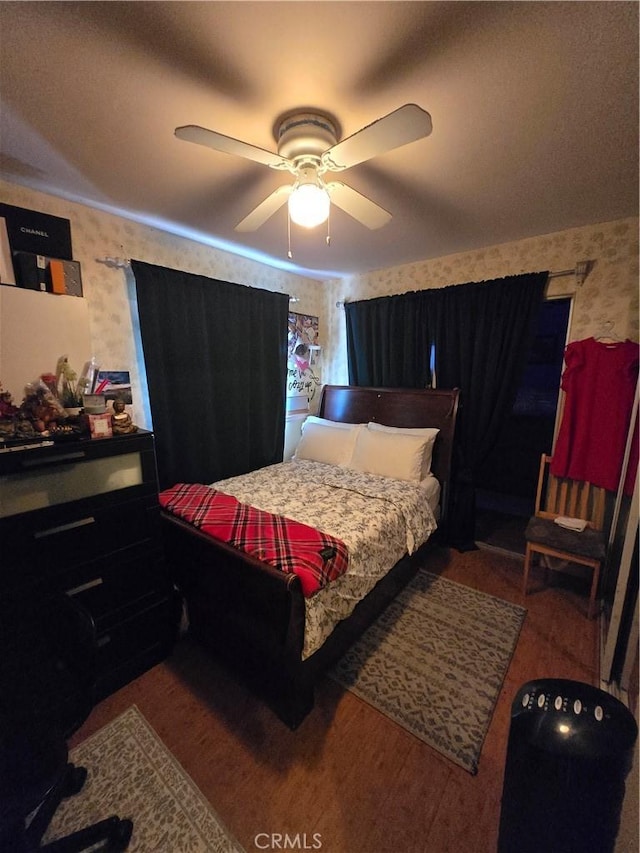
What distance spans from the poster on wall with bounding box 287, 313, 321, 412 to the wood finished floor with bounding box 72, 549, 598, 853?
91.4 inches

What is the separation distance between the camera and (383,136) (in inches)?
40.2

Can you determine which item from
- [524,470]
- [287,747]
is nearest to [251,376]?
[287,747]

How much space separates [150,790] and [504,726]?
1471 millimetres

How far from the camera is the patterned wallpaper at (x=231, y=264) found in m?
1.99

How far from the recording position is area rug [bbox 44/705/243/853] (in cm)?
111

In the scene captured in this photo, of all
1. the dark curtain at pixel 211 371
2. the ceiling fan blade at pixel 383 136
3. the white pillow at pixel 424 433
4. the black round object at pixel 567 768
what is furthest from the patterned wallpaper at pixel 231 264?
the black round object at pixel 567 768

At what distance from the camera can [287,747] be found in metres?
1.39

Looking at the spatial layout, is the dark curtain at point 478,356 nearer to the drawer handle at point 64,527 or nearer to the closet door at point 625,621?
the closet door at point 625,621

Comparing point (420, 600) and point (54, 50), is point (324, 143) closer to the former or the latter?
point (54, 50)

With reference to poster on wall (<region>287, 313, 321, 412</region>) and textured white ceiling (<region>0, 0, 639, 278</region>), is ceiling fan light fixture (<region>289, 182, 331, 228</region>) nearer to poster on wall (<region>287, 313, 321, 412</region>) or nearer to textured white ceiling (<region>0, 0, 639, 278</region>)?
textured white ceiling (<region>0, 0, 639, 278</region>)

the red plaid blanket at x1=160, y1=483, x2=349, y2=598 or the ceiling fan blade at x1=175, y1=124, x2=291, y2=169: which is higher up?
the ceiling fan blade at x1=175, y1=124, x2=291, y2=169

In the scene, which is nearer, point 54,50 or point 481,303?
point 54,50

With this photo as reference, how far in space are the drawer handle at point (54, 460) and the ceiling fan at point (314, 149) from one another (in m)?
1.30

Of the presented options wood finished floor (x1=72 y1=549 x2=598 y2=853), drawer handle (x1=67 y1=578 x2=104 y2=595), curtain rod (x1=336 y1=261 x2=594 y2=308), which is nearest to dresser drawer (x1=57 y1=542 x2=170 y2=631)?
drawer handle (x1=67 y1=578 x2=104 y2=595)
